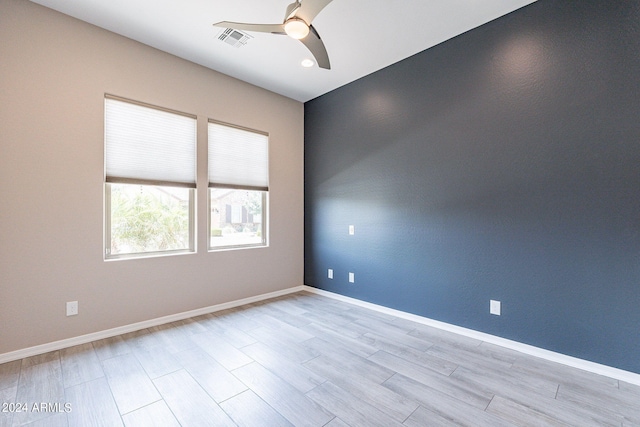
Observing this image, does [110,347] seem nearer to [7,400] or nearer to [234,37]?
[7,400]

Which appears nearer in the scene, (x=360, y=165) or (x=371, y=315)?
(x=371, y=315)

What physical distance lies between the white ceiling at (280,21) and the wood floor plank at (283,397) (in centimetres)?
309

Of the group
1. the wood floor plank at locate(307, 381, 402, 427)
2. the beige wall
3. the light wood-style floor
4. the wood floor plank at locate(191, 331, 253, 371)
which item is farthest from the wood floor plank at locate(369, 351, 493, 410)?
the beige wall

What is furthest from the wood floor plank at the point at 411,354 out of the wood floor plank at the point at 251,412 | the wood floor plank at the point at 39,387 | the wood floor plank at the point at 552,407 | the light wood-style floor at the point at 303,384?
the wood floor plank at the point at 39,387

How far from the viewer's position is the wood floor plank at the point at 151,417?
1641 mm

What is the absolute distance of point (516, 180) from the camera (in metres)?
2.60

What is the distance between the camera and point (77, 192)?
2650 millimetres

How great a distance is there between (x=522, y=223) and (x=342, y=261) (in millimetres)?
2237

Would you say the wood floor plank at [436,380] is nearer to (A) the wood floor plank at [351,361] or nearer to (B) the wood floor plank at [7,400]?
(A) the wood floor plank at [351,361]

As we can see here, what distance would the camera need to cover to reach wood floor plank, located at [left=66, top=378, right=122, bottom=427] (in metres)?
1.66

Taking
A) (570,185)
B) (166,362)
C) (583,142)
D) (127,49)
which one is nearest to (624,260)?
(570,185)

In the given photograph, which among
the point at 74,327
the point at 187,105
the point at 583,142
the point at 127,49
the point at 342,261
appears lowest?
the point at 74,327

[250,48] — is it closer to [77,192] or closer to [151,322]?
[77,192]

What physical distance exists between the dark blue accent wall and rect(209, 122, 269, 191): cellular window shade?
1.40 metres
